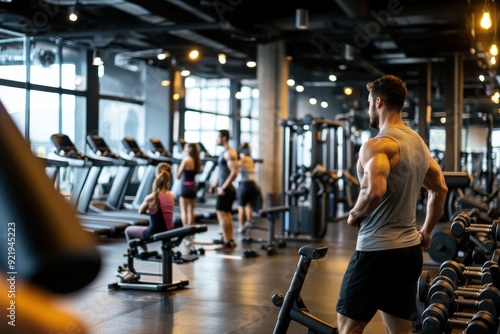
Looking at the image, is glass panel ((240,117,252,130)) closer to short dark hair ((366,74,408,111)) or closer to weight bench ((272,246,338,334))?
weight bench ((272,246,338,334))

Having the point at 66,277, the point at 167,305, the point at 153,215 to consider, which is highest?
the point at 66,277

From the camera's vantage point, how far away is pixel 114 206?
1237cm

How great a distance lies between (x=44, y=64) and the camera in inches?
497

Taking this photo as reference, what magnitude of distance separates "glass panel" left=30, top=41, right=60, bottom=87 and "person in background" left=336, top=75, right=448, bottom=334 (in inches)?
409

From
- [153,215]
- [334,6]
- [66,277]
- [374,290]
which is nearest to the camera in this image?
[66,277]

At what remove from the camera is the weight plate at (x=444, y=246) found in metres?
6.70

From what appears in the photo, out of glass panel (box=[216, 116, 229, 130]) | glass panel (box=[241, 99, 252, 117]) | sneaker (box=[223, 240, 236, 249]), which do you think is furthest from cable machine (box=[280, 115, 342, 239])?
glass panel (box=[241, 99, 252, 117])

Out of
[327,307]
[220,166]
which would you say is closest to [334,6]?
[220,166]

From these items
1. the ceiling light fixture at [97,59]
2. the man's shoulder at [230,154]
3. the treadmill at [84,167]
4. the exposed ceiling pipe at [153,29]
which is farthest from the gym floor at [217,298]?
the ceiling light fixture at [97,59]

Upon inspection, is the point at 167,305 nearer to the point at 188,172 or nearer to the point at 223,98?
the point at 188,172

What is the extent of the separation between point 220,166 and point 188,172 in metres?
0.53

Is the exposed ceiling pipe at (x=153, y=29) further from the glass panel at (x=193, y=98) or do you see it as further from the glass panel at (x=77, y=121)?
the glass panel at (x=193, y=98)

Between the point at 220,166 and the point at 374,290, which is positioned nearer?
the point at 374,290

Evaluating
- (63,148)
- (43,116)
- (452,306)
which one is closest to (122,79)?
(43,116)
